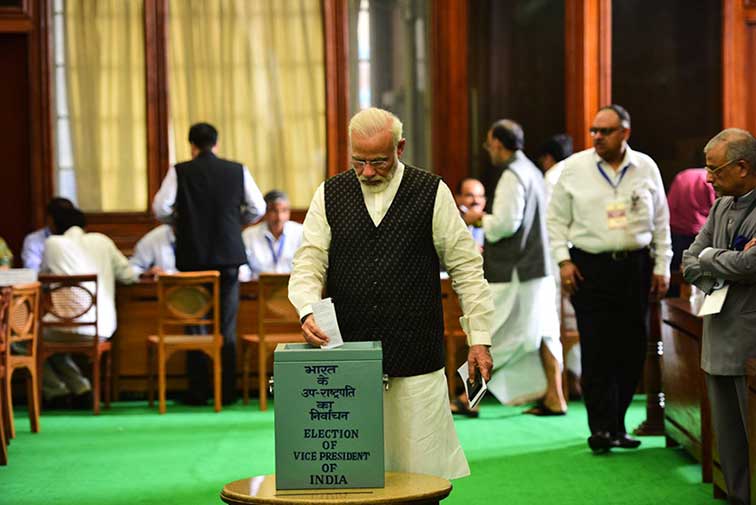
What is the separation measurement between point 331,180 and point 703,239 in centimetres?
156

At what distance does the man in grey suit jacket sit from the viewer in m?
4.47

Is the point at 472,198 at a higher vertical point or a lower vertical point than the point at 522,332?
higher

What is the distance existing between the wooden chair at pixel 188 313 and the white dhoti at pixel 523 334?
1780 mm

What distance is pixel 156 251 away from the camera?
9.45 meters

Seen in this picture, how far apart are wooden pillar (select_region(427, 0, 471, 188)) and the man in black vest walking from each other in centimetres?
236

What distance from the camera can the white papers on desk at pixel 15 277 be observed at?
24.6ft

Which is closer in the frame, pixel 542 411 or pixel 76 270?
pixel 542 411

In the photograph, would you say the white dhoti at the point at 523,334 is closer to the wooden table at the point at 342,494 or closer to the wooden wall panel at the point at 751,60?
the wooden wall panel at the point at 751,60

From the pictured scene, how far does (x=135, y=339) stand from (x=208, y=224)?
943 mm

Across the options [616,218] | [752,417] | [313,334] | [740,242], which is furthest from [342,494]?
[616,218]

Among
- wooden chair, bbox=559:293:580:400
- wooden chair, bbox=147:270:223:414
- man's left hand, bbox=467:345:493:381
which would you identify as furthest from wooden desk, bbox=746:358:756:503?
wooden chair, bbox=147:270:223:414

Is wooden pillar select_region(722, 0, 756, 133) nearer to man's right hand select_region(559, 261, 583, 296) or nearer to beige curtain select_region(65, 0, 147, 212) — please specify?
man's right hand select_region(559, 261, 583, 296)

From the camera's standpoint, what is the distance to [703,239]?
15.6 ft

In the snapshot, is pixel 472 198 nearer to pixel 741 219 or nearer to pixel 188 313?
pixel 188 313
